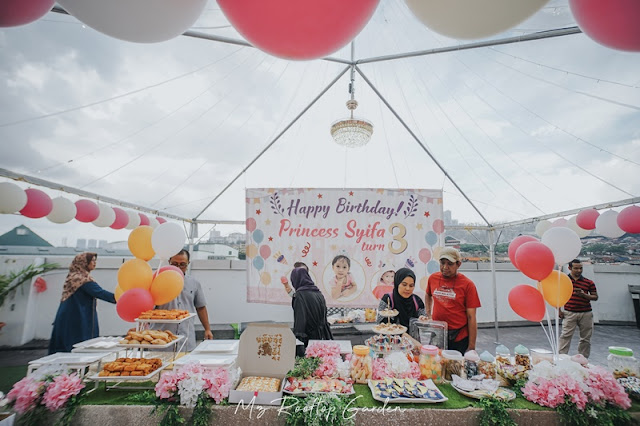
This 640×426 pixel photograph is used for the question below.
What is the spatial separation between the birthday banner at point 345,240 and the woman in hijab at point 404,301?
4.78 ft

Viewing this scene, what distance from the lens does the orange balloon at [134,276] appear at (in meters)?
2.59

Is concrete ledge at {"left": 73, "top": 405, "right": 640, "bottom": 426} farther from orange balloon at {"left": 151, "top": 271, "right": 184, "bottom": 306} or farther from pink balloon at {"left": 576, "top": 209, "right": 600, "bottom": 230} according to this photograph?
pink balloon at {"left": 576, "top": 209, "right": 600, "bottom": 230}

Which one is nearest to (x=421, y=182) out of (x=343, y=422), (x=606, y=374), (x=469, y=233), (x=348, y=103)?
(x=469, y=233)

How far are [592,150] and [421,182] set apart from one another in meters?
2.73

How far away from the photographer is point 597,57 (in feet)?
10.1

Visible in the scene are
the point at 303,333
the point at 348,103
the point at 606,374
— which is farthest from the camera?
the point at 348,103

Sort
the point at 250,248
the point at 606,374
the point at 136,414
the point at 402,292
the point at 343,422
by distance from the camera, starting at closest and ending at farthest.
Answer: the point at 343,422, the point at 136,414, the point at 606,374, the point at 402,292, the point at 250,248

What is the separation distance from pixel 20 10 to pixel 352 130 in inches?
148

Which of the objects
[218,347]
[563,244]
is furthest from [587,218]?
[218,347]

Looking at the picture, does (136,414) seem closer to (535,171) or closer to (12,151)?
(12,151)

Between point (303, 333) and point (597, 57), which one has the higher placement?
point (597, 57)

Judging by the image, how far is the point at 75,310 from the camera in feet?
11.3

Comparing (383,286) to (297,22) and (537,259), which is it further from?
(297,22)

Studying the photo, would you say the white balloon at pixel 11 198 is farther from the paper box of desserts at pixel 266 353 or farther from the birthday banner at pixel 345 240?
the paper box of desserts at pixel 266 353
